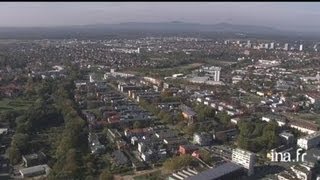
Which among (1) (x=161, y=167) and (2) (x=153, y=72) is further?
(2) (x=153, y=72)

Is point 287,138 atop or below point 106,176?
below

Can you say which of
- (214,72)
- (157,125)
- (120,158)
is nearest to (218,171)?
(120,158)

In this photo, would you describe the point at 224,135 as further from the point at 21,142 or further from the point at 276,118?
the point at 21,142

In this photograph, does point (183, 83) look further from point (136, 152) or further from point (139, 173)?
point (139, 173)

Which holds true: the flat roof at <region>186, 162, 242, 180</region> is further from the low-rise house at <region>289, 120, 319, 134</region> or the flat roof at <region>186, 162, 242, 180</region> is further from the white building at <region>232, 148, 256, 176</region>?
the low-rise house at <region>289, 120, 319, 134</region>

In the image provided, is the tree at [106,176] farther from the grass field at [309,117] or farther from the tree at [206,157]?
the grass field at [309,117]

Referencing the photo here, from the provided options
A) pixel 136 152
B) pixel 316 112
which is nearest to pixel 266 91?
pixel 316 112

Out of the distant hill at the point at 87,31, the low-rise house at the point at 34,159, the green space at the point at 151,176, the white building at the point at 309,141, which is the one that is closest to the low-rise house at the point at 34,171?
the low-rise house at the point at 34,159
